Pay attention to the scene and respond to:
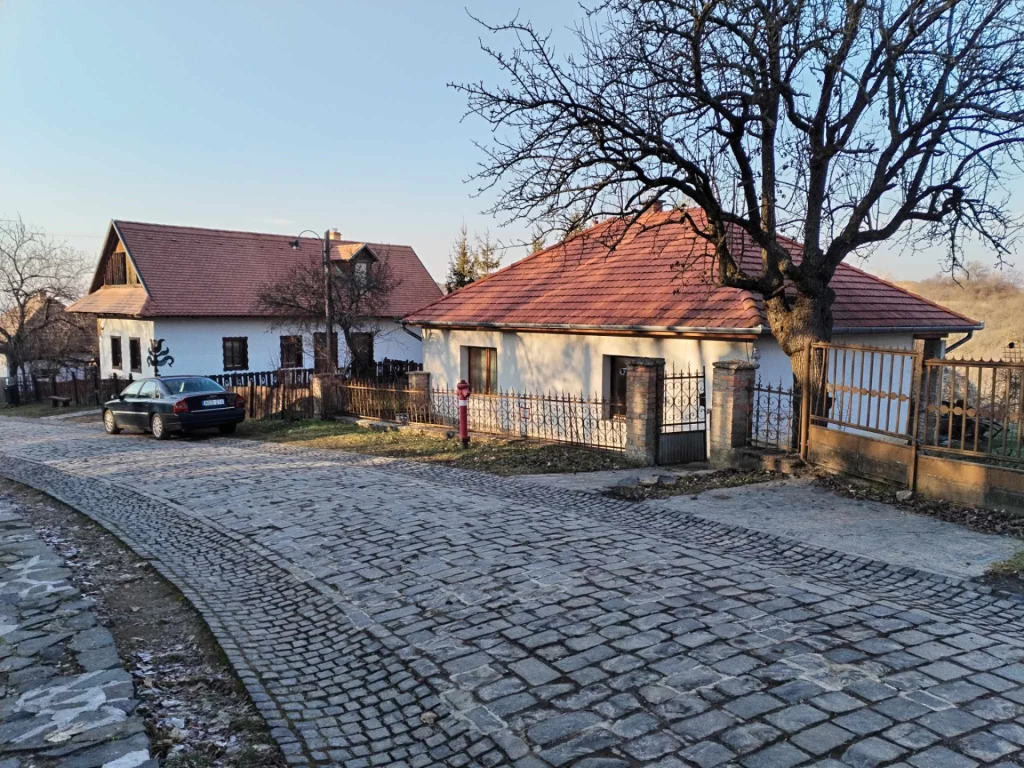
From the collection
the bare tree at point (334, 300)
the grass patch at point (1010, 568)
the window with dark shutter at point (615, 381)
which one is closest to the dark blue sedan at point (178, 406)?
the bare tree at point (334, 300)

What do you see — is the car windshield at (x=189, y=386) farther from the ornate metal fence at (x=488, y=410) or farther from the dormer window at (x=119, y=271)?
the dormer window at (x=119, y=271)

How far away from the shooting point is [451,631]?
16.7ft

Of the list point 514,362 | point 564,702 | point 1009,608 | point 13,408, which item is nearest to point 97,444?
point 514,362

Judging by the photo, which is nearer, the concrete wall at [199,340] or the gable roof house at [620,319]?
the gable roof house at [620,319]

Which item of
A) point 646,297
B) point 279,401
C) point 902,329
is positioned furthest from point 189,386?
point 902,329

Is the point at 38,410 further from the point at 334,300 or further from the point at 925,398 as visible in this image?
the point at 925,398

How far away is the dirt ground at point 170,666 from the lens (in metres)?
3.90

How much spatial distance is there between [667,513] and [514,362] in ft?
32.2

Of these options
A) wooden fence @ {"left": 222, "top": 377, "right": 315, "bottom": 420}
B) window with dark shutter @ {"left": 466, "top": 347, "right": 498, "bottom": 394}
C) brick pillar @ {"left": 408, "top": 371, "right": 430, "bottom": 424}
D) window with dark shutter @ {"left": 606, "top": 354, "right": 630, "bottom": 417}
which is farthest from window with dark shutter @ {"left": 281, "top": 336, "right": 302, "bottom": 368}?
window with dark shutter @ {"left": 606, "top": 354, "right": 630, "bottom": 417}

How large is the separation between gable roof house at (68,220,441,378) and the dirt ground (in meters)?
20.3

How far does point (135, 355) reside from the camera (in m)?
31.0

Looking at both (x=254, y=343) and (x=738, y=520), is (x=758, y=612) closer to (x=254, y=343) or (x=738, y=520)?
(x=738, y=520)

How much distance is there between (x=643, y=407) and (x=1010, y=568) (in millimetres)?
5975

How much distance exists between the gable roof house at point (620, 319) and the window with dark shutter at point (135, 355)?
53.4 feet
